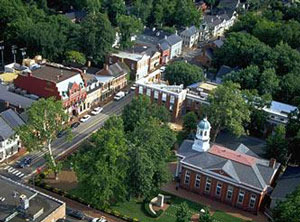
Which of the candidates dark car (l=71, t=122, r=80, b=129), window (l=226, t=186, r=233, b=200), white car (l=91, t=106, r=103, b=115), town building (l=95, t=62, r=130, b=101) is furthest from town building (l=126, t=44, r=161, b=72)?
window (l=226, t=186, r=233, b=200)

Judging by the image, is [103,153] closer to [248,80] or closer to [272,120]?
[272,120]

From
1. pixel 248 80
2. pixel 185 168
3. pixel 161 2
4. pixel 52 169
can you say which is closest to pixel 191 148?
pixel 185 168

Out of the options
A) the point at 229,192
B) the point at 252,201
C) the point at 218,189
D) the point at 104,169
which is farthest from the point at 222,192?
the point at 104,169

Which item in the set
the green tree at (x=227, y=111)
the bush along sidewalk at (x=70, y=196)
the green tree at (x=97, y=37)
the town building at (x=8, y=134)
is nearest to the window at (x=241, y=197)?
the green tree at (x=227, y=111)

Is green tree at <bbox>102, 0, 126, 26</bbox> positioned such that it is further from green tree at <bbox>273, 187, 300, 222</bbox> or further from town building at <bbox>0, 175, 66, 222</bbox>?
green tree at <bbox>273, 187, 300, 222</bbox>

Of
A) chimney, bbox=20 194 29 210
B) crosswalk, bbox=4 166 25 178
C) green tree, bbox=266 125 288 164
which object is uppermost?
chimney, bbox=20 194 29 210

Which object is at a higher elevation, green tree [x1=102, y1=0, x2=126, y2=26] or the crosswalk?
green tree [x1=102, y1=0, x2=126, y2=26]

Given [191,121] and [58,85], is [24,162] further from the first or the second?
[191,121]
